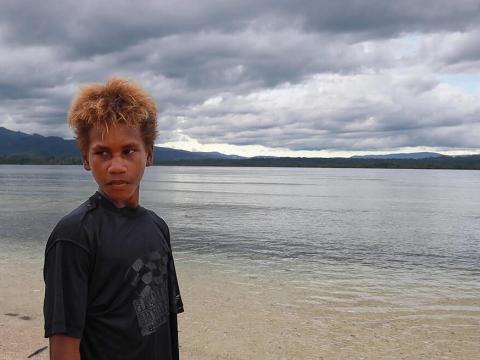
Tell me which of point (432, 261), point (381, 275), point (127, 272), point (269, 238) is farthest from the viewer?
point (269, 238)

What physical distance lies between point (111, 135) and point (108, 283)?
0.84 meters

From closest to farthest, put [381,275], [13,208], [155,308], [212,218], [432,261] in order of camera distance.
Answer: [155,308] → [381,275] → [432,261] → [212,218] → [13,208]

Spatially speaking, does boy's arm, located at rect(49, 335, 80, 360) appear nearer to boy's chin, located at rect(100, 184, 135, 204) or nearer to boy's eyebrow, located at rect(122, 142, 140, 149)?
boy's chin, located at rect(100, 184, 135, 204)

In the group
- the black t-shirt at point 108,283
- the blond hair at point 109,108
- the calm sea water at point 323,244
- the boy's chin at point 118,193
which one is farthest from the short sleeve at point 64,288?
the calm sea water at point 323,244

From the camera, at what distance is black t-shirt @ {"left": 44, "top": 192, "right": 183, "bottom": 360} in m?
2.25

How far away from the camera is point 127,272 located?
2.46 metres

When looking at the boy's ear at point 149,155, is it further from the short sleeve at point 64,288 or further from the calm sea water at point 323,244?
the calm sea water at point 323,244

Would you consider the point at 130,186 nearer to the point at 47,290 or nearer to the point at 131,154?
the point at 131,154

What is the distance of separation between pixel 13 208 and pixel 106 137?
125ft

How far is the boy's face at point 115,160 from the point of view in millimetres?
2596

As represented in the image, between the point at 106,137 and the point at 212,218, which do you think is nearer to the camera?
the point at 106,137

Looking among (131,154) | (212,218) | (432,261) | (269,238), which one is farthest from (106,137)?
(212,218)

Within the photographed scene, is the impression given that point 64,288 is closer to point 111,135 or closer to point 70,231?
point 70,231

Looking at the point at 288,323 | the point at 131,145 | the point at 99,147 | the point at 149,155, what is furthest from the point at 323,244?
the point at 99,147
